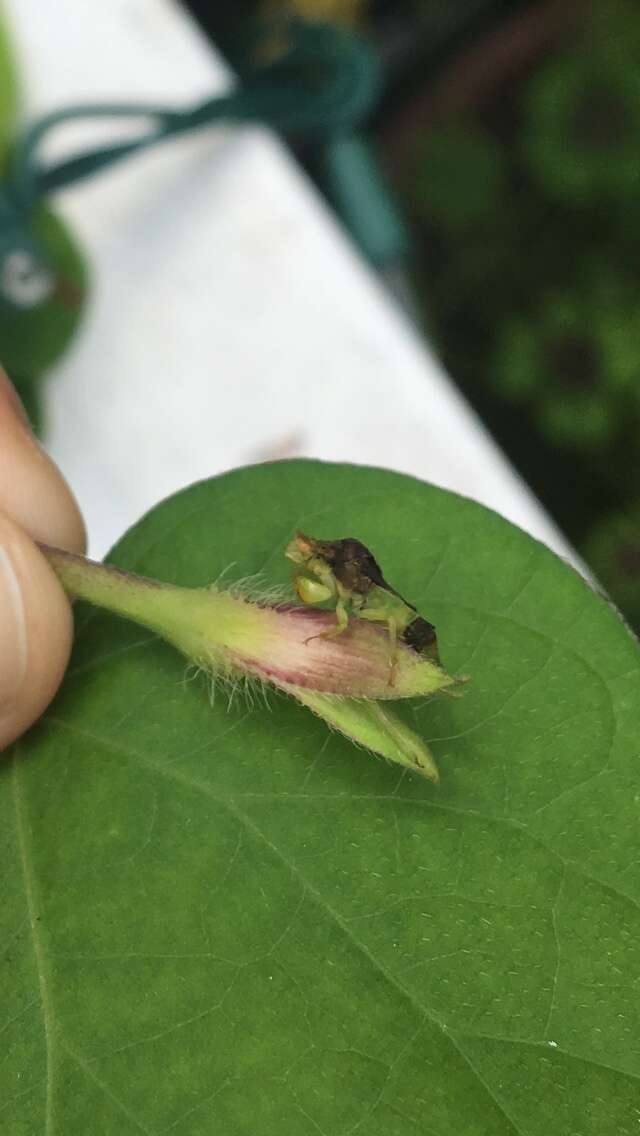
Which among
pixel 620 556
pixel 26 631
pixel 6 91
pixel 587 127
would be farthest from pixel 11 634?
pixel 587 127

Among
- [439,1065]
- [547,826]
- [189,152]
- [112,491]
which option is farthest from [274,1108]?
[189,152]

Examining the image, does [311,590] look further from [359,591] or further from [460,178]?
[460,178]

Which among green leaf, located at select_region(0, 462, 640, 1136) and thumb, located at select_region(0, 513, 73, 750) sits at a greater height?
thumb, located at select_region(0, 513, 73, 750)

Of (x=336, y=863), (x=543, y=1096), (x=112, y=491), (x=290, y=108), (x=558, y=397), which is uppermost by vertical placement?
(x=290, y=108)

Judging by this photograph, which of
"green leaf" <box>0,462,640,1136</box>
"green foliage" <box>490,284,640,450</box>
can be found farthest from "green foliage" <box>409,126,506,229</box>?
"green leaf" <box>0,462,640,1136</box>

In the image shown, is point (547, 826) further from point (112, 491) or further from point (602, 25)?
point (602, 25)

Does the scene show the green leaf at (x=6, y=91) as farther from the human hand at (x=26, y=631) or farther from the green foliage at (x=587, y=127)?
the green foliage at (x=587, y=127)

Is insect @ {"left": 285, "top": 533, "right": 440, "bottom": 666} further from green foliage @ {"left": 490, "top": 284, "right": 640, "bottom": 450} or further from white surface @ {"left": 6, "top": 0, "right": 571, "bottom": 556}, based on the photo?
green foliage @ {"left": 490, "top": 284, "right": 640, "bottom": 450}
